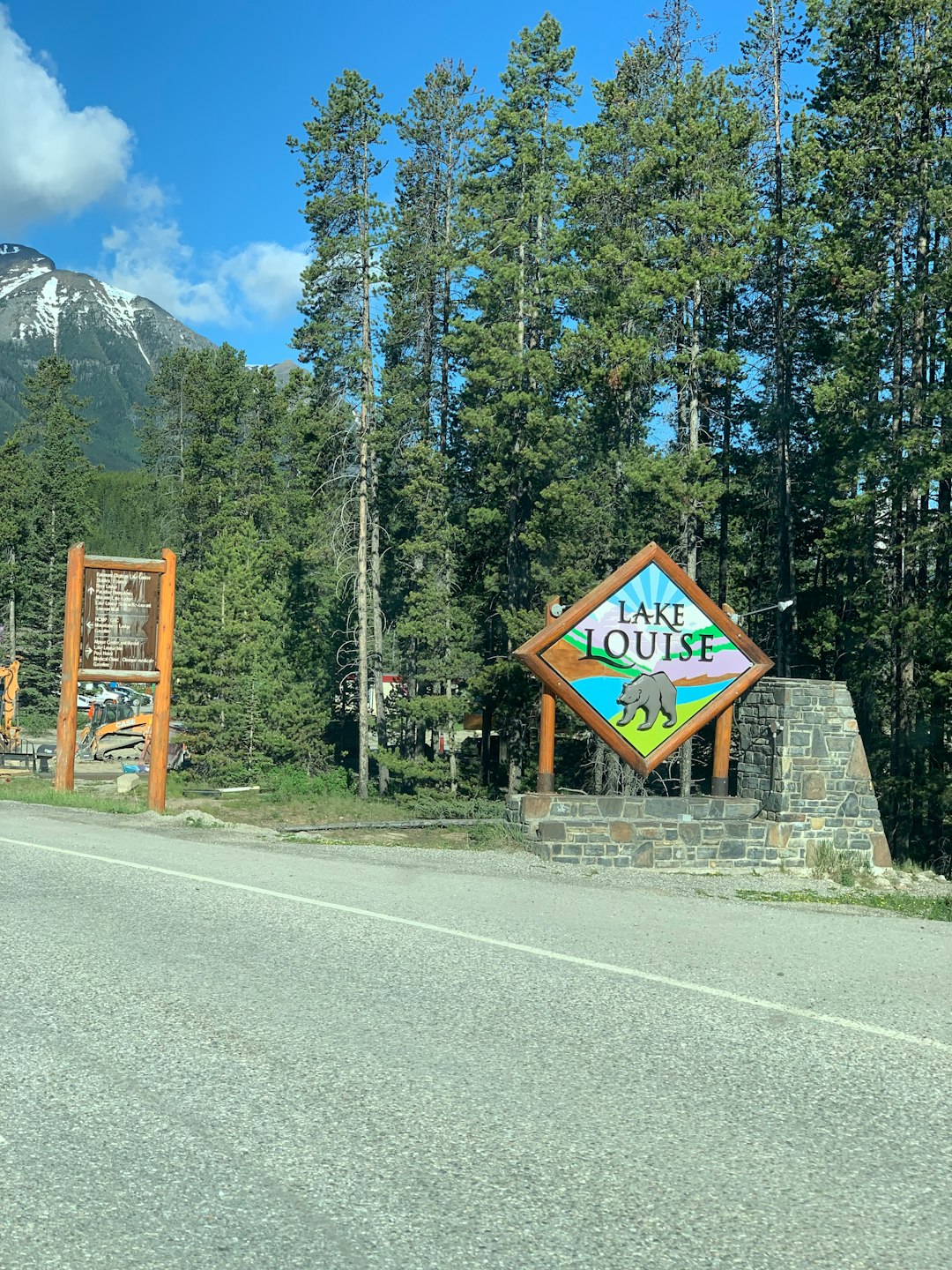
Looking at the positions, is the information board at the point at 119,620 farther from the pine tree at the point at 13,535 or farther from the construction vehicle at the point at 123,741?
the pine tree at the point at 13,535

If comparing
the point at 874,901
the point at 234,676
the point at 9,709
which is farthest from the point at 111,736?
the point at 874,901

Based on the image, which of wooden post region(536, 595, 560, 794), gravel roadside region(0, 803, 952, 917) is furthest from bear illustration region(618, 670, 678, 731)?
gravel roadside region(0, 803, 952, 917)

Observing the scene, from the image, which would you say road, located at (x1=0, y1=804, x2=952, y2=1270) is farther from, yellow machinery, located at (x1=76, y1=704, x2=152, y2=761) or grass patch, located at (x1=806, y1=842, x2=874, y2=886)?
yellow machinery, located at (x1=76, y1=704, x2=152, y2=761)

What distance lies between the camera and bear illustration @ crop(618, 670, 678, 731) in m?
16.6

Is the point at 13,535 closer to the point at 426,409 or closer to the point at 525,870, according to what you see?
the point at 426,409

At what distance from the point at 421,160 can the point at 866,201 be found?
75.2 ft

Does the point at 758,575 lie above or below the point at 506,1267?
above

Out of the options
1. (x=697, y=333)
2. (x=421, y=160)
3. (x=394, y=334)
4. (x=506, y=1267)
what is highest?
(x=421, y=160)

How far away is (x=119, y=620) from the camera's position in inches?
829

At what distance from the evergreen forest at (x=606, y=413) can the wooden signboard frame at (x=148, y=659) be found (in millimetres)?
9589

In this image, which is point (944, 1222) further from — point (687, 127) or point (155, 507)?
point (155, 507)

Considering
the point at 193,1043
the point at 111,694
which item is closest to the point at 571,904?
the point at 193,1043

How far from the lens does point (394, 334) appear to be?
43344 millimetres

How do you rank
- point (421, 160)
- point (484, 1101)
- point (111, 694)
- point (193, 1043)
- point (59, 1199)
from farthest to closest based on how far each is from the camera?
1. point (111, 694)
2. point (421, 160)
3. point (193, 1043)
4. point (484, 1101)
5. point (59, 1199)
